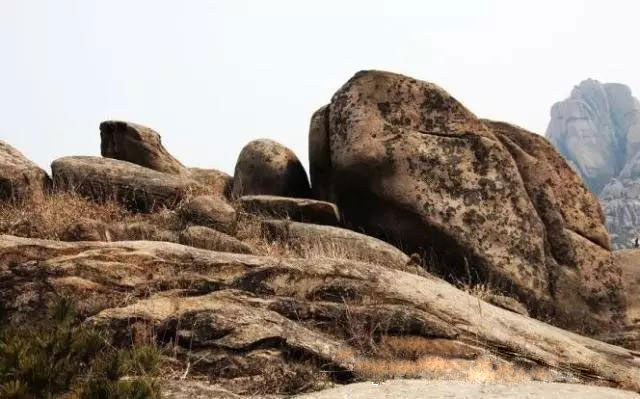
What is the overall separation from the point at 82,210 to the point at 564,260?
10945mm

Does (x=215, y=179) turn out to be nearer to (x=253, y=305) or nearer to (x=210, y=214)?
(x=210, y=214)

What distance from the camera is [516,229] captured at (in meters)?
13.1

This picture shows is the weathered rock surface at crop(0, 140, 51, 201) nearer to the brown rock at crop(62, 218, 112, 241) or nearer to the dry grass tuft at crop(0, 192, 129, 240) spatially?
the dry grass tuft at crop(0, 192, 129, 240)

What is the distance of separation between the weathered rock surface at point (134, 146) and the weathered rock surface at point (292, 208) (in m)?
3.04

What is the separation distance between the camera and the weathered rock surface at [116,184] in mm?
12219

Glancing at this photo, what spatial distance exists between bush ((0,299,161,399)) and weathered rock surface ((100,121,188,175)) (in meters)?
8.55

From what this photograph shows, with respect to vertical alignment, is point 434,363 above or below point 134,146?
below

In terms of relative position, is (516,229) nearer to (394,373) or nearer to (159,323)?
(394,373)

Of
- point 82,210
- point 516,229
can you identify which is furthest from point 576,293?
point 82,210

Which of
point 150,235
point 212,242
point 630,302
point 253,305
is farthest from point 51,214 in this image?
point 630,302

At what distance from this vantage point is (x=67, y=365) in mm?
5484

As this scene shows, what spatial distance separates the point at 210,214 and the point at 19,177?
3.89 meters

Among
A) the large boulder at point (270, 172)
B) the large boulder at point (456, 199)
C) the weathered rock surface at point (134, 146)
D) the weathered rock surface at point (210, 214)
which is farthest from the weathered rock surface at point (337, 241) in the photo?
the weathered rock surface at point (134, 146)

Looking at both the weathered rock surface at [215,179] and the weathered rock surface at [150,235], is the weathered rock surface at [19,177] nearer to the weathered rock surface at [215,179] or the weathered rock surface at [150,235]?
the weathered rock surface at [150,235]
